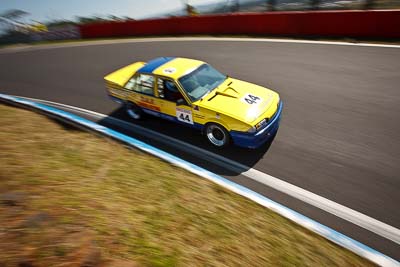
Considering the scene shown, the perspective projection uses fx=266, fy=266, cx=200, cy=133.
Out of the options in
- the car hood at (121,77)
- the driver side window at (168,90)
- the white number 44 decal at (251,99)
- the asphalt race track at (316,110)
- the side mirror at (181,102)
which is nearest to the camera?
the asphalt race track at (316,110)

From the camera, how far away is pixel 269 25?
48.5 ft

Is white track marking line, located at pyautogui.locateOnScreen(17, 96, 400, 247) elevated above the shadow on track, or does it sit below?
below

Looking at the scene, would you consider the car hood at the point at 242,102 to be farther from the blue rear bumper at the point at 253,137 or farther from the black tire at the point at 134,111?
the black tire at the point at 134,111

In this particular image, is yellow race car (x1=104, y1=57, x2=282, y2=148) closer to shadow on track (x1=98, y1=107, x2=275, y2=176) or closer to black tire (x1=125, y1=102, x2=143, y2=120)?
black tire (x1=125, y1=102, x2=143, y2=120)

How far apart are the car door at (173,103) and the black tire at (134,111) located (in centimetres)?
102

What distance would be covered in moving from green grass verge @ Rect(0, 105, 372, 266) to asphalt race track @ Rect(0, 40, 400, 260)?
88 centimetres

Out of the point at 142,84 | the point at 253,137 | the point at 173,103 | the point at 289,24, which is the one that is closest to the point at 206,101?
the point at 173,103

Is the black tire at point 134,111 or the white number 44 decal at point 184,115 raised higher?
the white number 44 decal at point 184,115

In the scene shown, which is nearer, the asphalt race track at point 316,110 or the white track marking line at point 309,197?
the white track marking line at point 309,197

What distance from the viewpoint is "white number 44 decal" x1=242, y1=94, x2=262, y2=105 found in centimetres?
562

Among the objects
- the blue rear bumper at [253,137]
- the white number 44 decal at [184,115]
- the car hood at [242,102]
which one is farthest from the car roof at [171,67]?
the blue rear bumper at [253,137]

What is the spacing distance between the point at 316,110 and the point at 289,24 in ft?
29.3

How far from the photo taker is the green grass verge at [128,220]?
9.13ft

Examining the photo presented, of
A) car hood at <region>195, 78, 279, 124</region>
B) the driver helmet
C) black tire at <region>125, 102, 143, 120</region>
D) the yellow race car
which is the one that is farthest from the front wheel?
black tire at <region>125, 102, 143, 120</region>
